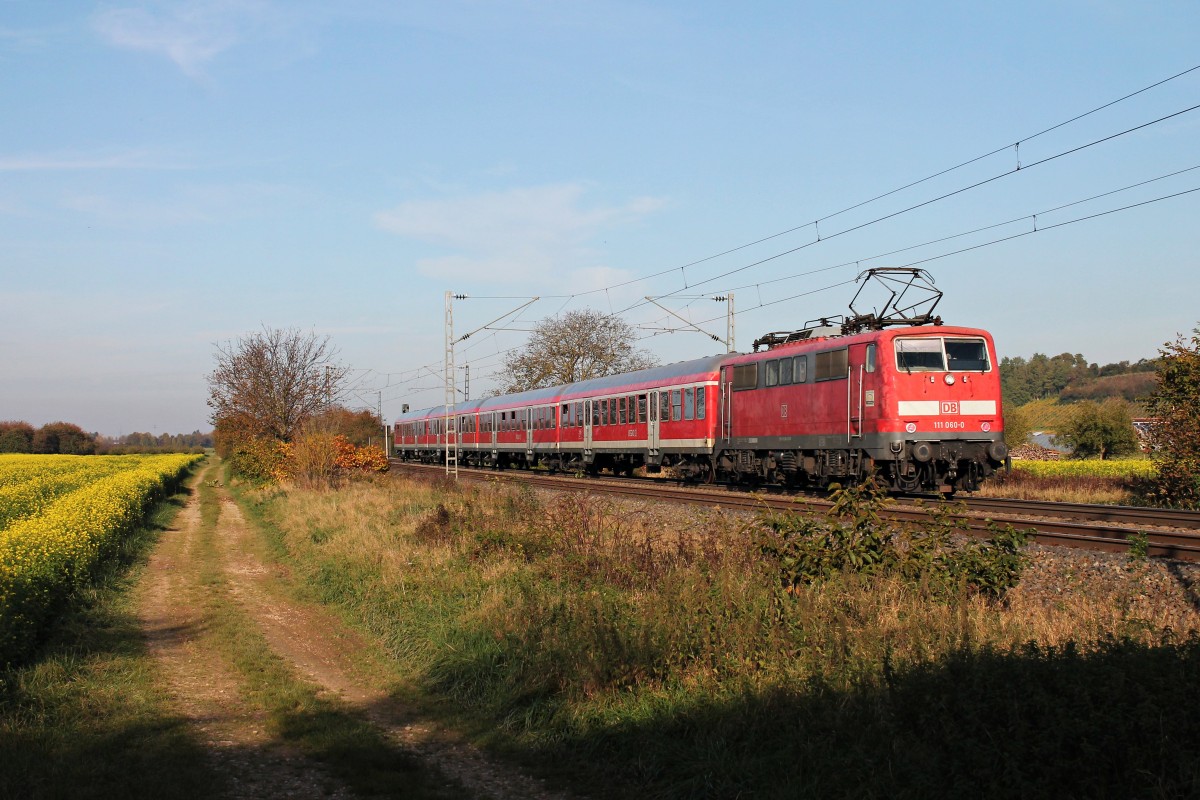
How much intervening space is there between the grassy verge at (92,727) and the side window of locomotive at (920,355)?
49.6 ft

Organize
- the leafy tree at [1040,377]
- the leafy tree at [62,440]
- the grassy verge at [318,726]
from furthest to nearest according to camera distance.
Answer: the leafy tree at [1040,377] < the leafy tree at [62,440] < the grassy verge at [318,726]

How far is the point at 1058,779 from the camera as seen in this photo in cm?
479

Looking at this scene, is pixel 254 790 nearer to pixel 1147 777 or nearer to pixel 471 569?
pixel 1147 777

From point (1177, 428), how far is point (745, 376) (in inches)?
398

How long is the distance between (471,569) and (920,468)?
39.7ft

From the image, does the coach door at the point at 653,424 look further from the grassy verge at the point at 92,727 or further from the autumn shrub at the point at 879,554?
the autumn shrub at the point at 879,554

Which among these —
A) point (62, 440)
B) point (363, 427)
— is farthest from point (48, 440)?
point (363, 427)

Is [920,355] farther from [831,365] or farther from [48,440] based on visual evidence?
[48,440]

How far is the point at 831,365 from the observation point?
2188cm

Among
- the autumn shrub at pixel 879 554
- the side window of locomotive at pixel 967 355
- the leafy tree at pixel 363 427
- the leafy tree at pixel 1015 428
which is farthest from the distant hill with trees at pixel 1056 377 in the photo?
the autumn shrub at pixel 879 554

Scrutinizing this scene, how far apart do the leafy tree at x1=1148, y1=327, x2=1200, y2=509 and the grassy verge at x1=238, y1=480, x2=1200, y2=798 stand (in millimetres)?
13622

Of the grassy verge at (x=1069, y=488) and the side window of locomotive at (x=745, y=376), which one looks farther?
the side window of locomotive at (x=745, y=376)

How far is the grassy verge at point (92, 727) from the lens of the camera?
243 inches

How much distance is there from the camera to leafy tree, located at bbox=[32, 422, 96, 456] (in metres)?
90.6
